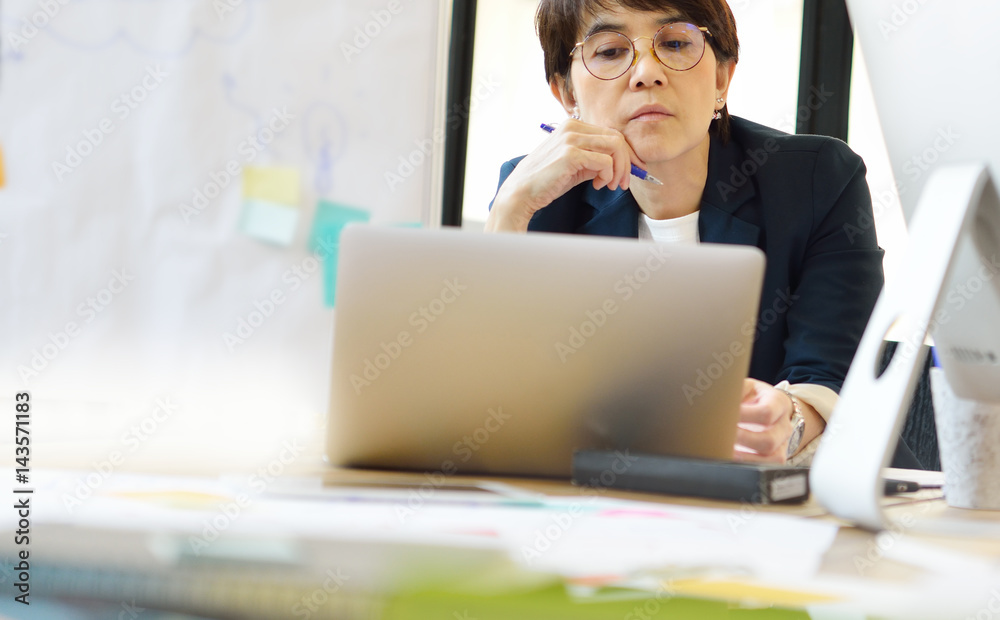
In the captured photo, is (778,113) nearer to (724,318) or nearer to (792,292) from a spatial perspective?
(792,292)

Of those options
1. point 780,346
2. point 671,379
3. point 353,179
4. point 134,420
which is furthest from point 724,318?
point 353,179

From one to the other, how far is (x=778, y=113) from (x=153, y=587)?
2.65 metres

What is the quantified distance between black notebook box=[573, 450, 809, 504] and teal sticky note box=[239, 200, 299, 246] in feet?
3.78

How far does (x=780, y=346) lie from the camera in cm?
131

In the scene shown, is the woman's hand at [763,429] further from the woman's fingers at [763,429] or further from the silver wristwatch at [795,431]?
the silver wristwatch at [795,431]
